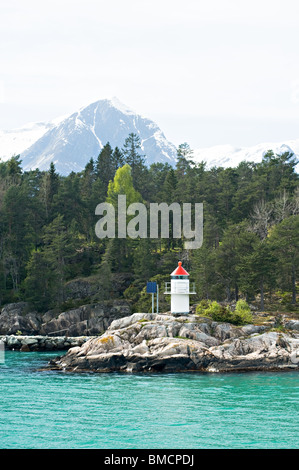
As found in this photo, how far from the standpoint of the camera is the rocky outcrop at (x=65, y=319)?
208ft

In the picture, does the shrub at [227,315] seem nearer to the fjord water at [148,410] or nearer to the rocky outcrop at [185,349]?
the rocky outcrop at [185,349]

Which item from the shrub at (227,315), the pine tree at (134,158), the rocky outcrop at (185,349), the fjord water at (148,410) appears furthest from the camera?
the pine tree at (134,158)

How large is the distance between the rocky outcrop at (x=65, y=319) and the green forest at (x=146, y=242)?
1.38m

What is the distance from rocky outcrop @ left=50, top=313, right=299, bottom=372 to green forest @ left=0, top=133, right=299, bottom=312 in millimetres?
13309

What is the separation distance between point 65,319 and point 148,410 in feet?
123

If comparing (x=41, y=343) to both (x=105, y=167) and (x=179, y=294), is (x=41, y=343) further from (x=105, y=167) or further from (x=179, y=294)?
(x=105, y=167)

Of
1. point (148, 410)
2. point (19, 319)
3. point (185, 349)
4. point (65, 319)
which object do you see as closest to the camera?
point (148, 410)

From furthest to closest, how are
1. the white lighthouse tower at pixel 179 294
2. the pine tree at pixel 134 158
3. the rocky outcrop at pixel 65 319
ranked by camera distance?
the pine tree at pixel 134 158
the rocky outcrop at pixel 65 319
the white lighthouse tower at pixel 179 294

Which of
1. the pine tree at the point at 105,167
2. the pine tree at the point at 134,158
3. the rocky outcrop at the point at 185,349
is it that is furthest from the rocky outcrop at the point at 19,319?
the pine tree at the point at 134,158

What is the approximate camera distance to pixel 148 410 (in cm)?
2830

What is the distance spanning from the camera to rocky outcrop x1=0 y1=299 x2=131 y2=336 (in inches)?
2498

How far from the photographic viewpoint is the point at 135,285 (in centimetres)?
6988

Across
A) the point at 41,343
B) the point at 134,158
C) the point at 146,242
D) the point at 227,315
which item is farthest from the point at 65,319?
the point at 134,158

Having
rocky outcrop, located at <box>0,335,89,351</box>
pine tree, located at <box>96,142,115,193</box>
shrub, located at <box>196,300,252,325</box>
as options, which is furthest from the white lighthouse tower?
pine tree, located at <box>96,142,115,193</box>
